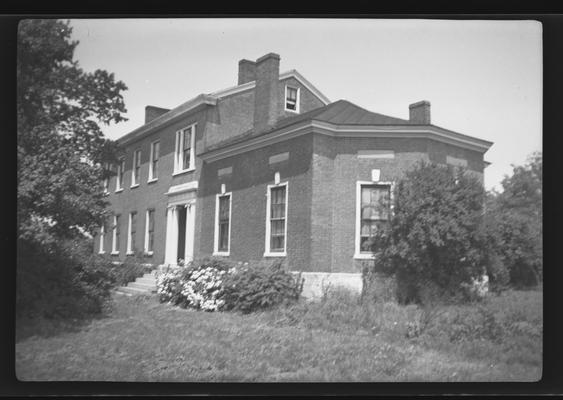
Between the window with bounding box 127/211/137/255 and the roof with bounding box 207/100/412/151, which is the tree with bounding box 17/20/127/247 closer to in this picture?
the window with bounding box 127/211/137/255

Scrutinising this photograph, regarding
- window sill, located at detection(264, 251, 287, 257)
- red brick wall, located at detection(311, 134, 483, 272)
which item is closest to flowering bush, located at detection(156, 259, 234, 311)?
window sill, located at detection(264, 251, 287, 257)

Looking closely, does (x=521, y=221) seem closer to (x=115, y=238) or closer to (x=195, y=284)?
(x=195, y=284)

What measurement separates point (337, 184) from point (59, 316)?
5105 millimetres

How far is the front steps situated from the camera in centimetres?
946

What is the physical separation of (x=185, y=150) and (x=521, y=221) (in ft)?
20.1

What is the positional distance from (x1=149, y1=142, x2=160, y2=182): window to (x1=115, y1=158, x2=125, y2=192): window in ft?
2.42

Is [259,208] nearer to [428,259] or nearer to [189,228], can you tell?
[189,228]

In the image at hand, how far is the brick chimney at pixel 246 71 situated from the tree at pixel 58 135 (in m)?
2.00

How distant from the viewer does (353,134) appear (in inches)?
402

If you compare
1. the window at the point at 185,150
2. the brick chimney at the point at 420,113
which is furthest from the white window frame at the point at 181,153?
the brick chimney at the point at 420,113

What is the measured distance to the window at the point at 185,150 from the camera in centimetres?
1069

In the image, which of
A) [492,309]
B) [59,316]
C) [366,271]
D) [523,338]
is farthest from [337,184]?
[59,316]

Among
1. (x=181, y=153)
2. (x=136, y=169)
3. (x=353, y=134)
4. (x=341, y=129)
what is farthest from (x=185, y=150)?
(x=353, y=134)

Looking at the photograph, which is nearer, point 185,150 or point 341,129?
point 341,129
